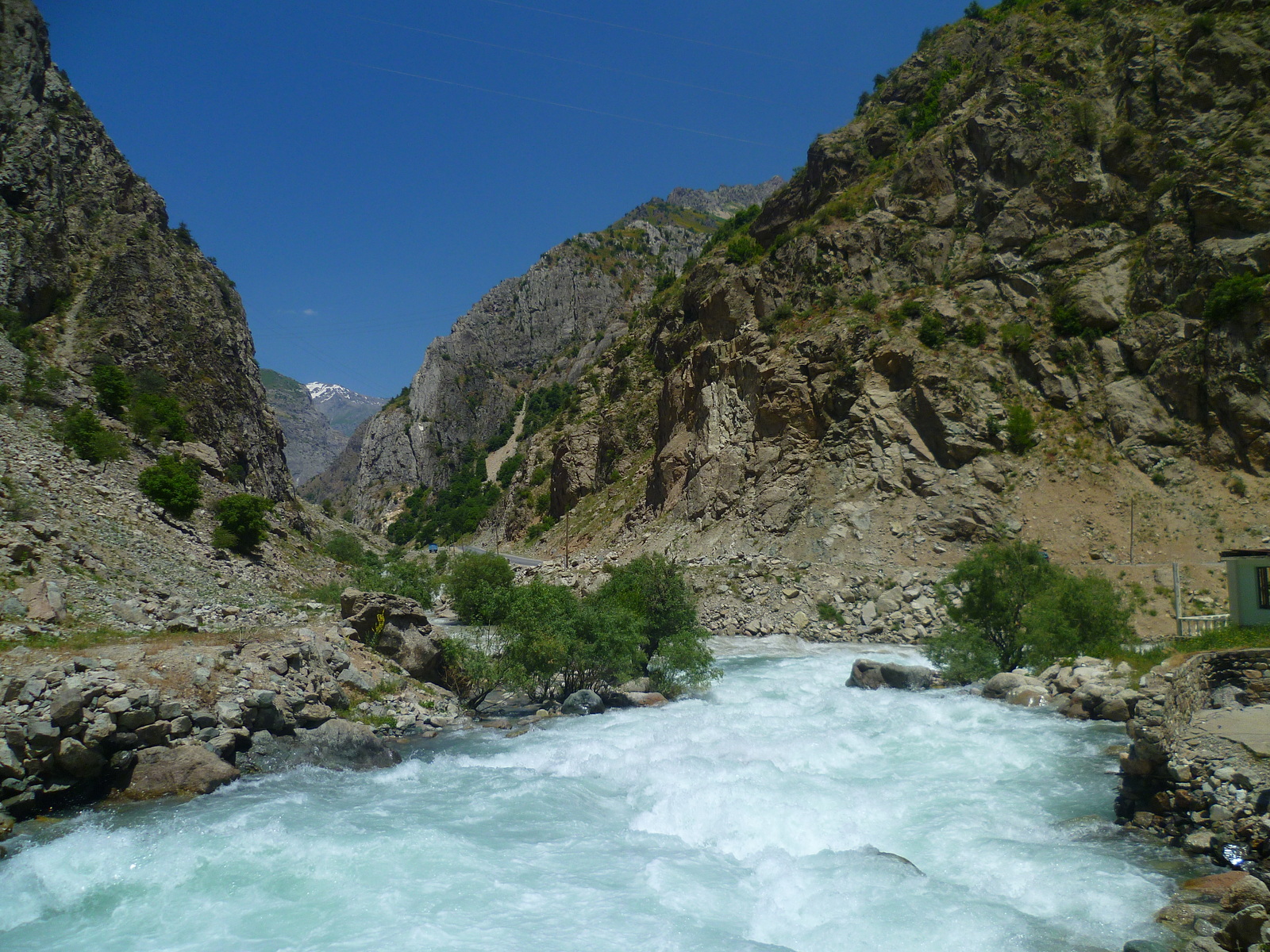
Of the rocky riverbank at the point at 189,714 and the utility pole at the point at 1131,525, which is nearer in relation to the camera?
the rocky riverbank at the point at 189,714

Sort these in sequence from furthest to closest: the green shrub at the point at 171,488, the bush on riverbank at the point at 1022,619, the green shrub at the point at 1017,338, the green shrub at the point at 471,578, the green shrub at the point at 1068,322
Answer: the green shrub at the point at 1017,338
the green shrub at the point at 1068,322
the green shrub at the point at 471,578
the green shrub at the point at 171,488
the bush on riverbank at the point at 1022,619

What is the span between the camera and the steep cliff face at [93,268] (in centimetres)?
3656

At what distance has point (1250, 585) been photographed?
1898 cm

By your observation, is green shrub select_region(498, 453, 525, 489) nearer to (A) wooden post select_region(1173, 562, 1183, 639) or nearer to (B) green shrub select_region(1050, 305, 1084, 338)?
(B) green shrub select_region(1050, 305, 1084, 338)

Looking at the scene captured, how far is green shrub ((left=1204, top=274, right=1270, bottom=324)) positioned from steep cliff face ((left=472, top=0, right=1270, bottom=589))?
0.37 feet

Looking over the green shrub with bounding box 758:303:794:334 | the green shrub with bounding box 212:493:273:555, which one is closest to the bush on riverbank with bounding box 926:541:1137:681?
the green shrub with bounding box 758:303:794:334

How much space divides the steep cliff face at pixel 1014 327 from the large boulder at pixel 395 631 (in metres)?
23.2

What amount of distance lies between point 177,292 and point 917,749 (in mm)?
47993

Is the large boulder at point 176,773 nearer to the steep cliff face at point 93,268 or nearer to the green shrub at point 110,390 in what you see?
the steep cliff face at point 93,268

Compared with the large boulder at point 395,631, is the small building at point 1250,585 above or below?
above

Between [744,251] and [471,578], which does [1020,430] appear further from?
[471,578]

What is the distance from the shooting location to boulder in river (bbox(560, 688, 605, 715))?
63.5 feet

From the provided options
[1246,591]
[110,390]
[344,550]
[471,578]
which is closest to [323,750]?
[471,578]

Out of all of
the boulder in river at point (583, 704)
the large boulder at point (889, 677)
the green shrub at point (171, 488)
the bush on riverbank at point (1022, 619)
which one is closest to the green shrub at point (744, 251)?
the bush on riverbank at point (1022, 619)
